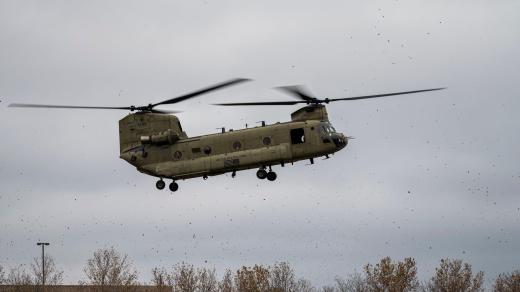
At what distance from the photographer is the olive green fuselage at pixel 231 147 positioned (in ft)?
193

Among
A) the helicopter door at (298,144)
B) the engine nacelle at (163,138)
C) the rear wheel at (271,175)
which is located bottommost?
the rear wheel at (271,175)

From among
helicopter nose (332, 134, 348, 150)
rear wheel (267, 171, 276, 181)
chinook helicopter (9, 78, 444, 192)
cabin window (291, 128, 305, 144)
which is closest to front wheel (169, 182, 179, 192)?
chinook helicopter (9, 78, 444, 192)

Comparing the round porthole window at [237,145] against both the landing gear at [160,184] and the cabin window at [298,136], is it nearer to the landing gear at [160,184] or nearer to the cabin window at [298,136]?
the cabin window at [298,136]

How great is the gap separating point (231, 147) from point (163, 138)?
4.43m

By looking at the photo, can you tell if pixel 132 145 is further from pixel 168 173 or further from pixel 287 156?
pixel 287 156

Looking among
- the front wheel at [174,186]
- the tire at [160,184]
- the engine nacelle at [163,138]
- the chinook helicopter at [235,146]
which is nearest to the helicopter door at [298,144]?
the chinook helicopter at [235,146]

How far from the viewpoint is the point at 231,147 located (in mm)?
59438

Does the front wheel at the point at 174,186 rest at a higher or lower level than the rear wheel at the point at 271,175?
higher

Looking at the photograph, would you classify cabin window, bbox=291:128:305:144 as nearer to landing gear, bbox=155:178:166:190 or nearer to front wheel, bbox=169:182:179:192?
front wheel, bbox=169:182:179:192

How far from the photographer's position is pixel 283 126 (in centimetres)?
5916

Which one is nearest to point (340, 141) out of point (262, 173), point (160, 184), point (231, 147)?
point (262, 173)

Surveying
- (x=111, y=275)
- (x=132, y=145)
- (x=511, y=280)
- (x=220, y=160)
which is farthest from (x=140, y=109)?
(x=511, y=280)

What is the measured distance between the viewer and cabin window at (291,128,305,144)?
5884cm

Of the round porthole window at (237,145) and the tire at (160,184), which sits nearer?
the round porthole window at (237,145)
